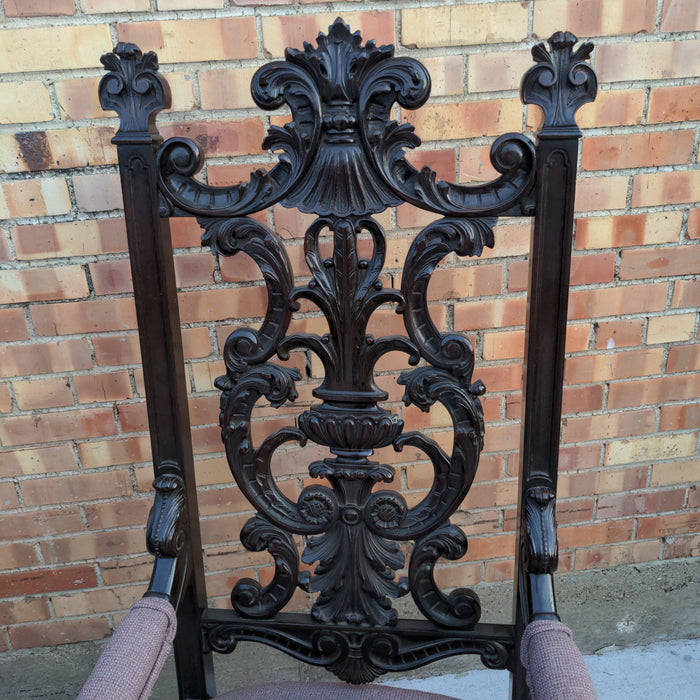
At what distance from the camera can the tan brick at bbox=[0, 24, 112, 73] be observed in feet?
3.58

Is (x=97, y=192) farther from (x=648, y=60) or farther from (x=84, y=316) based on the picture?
(x=648, y=60)

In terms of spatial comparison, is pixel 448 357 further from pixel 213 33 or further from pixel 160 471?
pixel 213 33

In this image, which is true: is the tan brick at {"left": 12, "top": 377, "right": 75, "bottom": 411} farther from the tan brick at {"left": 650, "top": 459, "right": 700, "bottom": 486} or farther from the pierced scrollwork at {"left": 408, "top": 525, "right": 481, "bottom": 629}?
the tan brick at {"left": 650, "top": 459, "right": 700, "bottom": 486}

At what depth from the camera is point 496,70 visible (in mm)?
1162

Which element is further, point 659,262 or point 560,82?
point 659,262

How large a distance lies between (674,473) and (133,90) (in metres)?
1.39

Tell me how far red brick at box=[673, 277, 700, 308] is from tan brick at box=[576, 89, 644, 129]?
352 mm

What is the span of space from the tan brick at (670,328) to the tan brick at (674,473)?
312mm

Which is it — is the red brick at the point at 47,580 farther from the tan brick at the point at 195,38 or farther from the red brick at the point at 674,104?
the red brick at the point at 674,104

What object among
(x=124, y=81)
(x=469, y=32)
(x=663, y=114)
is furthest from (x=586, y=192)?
(x=124, y=81)

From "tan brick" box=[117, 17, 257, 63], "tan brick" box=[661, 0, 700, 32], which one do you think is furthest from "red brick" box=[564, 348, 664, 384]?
"tan brick" box=[117, 17, 257, 63]

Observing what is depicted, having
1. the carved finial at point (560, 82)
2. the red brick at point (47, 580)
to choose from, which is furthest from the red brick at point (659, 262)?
the red brick at point (47, 580)

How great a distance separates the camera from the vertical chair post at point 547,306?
773mm

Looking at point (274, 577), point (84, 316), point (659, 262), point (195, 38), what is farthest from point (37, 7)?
point (659, 262)
